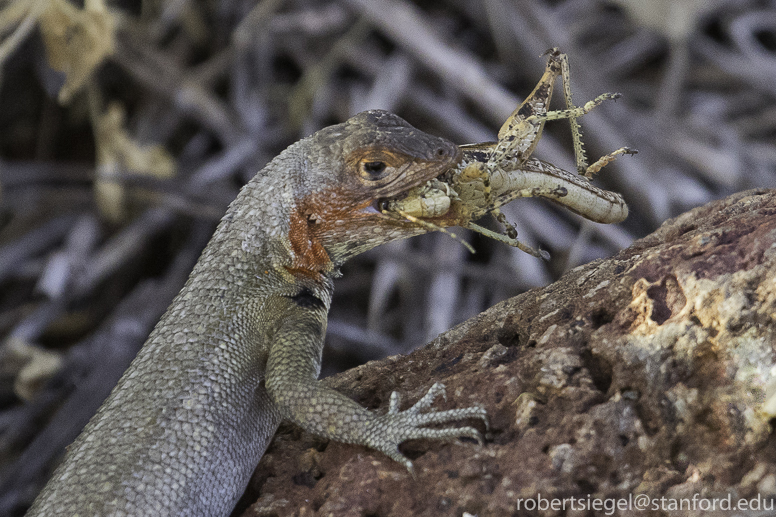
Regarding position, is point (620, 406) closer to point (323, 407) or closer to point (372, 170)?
point (323, 407)

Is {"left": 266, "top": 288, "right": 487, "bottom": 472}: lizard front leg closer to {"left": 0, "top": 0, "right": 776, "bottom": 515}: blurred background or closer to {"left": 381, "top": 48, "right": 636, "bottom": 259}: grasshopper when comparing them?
{"left": 381, "top": 48, "right": 636, "bottom": 259}: grasshopper

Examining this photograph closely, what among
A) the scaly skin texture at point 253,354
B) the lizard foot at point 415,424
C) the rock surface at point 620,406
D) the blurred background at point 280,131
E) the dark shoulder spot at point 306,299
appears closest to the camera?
the rock surface at point 620,406

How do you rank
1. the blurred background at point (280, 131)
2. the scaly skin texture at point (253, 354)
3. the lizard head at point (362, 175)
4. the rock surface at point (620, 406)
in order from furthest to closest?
the blurred background at point (280, 131)
the lizard head at point (362, 175)
the scaly skin texture at point (253, 354)
the rock surface at point (620, 406)

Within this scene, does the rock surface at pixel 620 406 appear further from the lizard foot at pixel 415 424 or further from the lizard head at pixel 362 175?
the lizard head at pixel 362 175

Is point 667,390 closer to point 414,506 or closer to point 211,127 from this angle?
point 414,506

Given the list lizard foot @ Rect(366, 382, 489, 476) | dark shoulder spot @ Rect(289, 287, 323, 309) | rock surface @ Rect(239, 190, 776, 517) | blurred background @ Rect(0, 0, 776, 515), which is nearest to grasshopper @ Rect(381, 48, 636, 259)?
rock surface @ Rect(239, 190, 776, 517)

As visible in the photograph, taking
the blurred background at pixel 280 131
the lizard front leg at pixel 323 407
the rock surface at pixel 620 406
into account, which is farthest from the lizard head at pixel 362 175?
the blurred background at pixel 280 131
